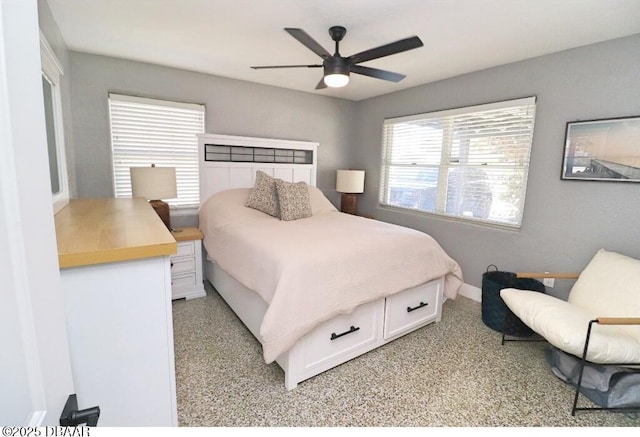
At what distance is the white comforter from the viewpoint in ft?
5.93

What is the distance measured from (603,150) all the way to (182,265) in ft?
12.4

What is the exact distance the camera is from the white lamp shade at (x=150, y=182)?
2.76 m

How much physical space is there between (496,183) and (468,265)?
928 mm

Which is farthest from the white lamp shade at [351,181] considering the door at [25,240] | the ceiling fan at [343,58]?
the door at [25,240]

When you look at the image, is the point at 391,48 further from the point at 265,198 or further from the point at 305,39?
the point at 265,198

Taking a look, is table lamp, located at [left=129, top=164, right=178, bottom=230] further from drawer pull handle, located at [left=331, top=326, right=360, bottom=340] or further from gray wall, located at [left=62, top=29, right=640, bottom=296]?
drawer pull handle, located at [left=331, top=326, right=360, bottom=340]

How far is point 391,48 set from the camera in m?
1.97

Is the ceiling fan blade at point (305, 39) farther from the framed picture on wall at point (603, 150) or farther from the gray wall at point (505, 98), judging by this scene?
the framed picture on wall at point (603, 150)

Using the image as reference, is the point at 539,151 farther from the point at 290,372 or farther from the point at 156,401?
the point at 156,401

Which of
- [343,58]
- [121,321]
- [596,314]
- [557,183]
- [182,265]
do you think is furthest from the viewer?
[182,265]

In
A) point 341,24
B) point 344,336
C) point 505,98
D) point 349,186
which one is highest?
point 341,24

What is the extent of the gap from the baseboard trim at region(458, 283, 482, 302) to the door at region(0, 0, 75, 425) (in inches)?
139

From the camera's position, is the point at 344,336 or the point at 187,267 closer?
the point at 344,336

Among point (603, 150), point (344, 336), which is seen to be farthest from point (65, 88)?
point (603, 150)
